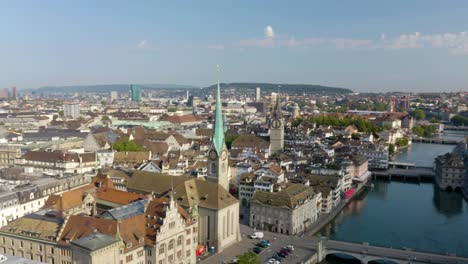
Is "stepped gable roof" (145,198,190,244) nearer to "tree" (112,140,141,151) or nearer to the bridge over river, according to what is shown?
the bridge over river

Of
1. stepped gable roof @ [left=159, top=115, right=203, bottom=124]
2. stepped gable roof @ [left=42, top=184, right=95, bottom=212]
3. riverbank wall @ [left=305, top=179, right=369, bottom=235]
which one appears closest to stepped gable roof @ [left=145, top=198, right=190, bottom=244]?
stepped gable roof @ [left=42, top=184, right=95, bottom=212]

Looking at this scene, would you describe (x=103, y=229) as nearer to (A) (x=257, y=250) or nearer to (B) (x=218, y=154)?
(B) (x=218, y=154)

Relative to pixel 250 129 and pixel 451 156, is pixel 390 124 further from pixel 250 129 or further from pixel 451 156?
pixel 451 156

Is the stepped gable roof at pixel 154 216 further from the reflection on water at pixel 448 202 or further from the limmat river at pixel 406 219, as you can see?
the reflection on water at pixel 448 202

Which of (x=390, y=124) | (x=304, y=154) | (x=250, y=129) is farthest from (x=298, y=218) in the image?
(x=390, y=124)

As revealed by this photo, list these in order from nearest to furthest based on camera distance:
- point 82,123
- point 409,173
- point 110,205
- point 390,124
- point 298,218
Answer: point 110,205 → point 298,218 → point 409,173 → point 82,123 → point 390,124

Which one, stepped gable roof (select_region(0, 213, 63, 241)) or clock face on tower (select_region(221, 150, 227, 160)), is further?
clock face on tower (select_region(221, 150, 227, 160))
